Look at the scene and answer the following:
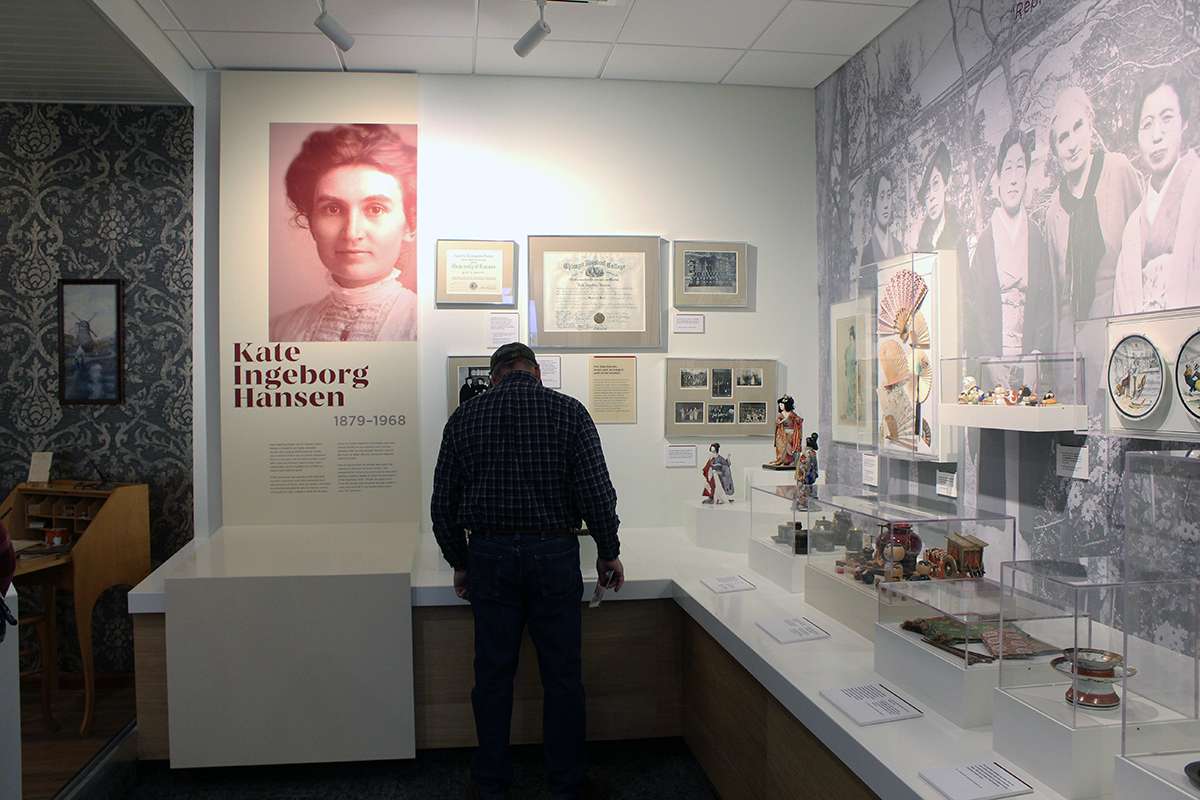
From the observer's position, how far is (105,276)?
442 cm

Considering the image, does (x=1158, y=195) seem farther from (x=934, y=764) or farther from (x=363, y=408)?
(x=363, y=408)

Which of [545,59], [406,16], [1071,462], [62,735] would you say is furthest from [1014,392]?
[62,735]

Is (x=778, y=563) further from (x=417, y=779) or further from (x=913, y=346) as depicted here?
(x=417, y=779)

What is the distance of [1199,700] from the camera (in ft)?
5.28

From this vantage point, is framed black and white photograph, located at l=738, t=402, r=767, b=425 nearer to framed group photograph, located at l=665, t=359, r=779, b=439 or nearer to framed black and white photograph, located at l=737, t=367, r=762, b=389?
framed group photograph, located at l=665, t=359, r=779, b=439

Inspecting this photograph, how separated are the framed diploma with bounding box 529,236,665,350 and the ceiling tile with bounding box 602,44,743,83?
34.6 inches

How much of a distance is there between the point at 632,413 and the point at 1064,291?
2.39 m

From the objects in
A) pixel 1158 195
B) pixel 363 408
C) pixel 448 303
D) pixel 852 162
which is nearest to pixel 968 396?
pixel 1158 195

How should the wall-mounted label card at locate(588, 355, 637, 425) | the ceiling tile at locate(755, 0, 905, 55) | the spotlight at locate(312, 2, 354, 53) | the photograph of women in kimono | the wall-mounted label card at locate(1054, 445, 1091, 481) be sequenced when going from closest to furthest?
the photograph of women in kimono → the wall-mounted label card at locate(1054, 445, 1091, 481) → the spotlight at locate(312, 2, 354, 53) → the ceiling tile at locate(755, 0, 905, 55) → the wall-mounted label card at locate(588, 355, 637, 425)

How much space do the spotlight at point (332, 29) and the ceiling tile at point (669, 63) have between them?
1.32m

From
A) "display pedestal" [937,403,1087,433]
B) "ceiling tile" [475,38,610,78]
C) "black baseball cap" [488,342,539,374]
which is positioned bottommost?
"display pedestal" [937,403,1087,433]

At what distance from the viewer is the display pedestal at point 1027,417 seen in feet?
8.52

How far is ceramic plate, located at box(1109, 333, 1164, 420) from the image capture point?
221 centimetres

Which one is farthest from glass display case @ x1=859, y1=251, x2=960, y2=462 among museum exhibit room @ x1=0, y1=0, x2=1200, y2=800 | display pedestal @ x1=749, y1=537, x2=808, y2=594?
display pedestal @ x1=749, y1=537, x2=808, y2=594
